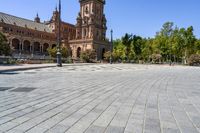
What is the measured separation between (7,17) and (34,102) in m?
A: 76.8

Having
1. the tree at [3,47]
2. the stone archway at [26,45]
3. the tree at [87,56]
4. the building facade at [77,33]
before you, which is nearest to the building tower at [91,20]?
the building facade at [77,33]

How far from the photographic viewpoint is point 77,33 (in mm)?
83812

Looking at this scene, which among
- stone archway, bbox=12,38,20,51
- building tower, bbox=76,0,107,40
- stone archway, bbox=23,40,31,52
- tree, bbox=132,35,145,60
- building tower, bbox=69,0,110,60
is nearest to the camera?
stone archway, bbox=12,38,20,51

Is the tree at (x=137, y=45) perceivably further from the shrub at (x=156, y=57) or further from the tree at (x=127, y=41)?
the shrub at (x=156, y=57)

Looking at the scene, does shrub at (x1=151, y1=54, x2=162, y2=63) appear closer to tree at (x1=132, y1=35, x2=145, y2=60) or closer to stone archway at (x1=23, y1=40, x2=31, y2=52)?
tree at (x1=132, y1=35, x2=145, y2=60)

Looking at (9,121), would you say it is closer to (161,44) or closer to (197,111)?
(197,111)

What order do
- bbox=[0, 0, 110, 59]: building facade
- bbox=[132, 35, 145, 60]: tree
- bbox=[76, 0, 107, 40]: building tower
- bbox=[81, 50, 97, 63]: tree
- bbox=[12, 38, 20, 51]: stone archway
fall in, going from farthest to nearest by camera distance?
bbox=[132, 35, 145, 60]: tree, bbox=[76, 0, 107, 40]: building tower, bbox=[0, 0, 110, 59]: building facade, bbox=[12, 38, 20, 51]: stone archway, bbox=[81, 50, 97, 63]: tree

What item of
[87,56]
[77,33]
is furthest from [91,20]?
[87,56]

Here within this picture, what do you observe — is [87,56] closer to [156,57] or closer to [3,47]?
[3,47]

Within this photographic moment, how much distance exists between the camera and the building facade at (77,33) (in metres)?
73.4

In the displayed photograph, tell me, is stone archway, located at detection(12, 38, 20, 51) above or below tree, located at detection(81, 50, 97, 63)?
above

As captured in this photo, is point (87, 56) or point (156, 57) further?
point (156, 57)

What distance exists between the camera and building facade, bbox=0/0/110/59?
73438 mm

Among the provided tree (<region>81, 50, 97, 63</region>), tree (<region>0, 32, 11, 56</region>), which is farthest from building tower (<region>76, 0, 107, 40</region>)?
tree (<region>0, 32, 11, 56</region>)
